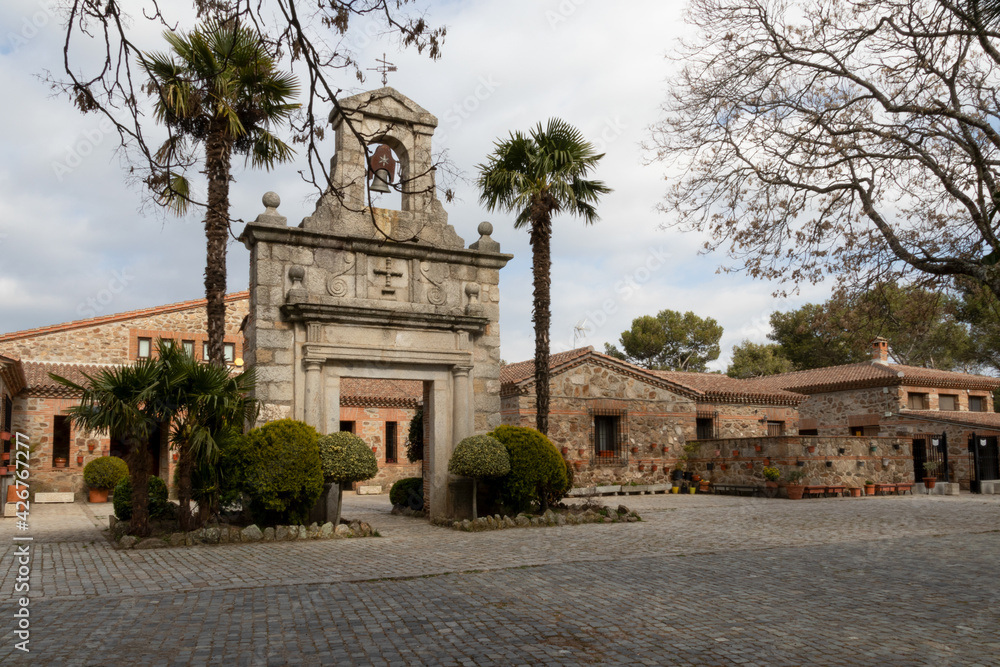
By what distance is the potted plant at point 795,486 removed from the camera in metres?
19.8

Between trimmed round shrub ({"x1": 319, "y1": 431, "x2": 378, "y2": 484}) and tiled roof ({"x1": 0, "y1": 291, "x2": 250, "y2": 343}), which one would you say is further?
tiled roof ({"x1": 0, "y1": 291, "x2": 250, "y2": 343})

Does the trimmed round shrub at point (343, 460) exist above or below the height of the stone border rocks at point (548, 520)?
above

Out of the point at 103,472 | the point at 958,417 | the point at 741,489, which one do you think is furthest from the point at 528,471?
the point at 958,417

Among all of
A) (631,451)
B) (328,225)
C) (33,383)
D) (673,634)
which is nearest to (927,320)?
(673,634)

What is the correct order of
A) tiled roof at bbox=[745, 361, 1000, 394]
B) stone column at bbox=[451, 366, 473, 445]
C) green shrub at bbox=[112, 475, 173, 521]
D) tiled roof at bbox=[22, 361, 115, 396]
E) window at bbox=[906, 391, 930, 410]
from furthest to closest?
window at bbox=[906, 391, 930, 410]
tiled roof at bbox=[745, 361, 1000, 394]
tiled roof at bbox=[22, 361, 115, 396]
stone column at bbox=[451, 366, 473, 445]
green shrub at bbox=[112, 475, 173, 521]

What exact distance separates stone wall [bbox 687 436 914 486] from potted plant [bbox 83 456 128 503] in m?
16.7

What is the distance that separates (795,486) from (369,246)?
44.5ft

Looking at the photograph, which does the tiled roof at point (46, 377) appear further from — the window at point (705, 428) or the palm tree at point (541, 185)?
the window at point (705, 428)

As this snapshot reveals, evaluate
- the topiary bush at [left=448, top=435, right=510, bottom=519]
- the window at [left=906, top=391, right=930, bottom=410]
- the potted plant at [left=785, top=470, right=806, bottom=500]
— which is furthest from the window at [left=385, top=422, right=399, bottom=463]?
the window at [left=906, top=391, right=930, bottom=410]

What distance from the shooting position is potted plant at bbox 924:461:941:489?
2338 cm

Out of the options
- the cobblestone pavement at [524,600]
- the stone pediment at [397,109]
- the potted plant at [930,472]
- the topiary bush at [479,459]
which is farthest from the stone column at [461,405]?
the potted plant at [930,472]

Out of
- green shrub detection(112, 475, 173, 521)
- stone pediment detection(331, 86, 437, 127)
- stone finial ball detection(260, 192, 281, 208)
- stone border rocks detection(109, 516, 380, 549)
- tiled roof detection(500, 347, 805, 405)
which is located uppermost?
stone pediment detection(331, 86, 437, 127)

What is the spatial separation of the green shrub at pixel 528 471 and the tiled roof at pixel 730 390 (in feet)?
39.9

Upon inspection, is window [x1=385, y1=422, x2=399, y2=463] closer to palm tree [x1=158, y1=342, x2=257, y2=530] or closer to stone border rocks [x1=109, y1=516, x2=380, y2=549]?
stone border rocks [x1=109, y1=516, x2=380, y2=549]
